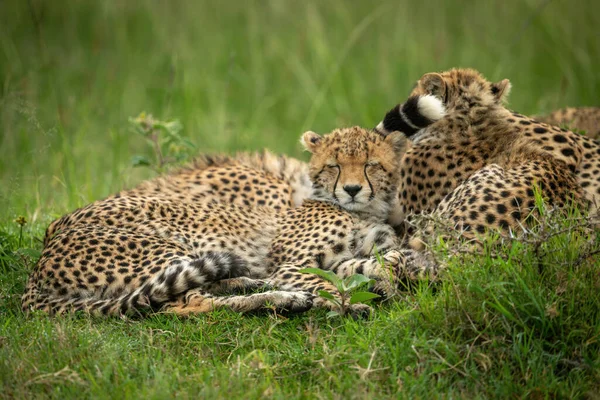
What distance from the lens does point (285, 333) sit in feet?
11.7

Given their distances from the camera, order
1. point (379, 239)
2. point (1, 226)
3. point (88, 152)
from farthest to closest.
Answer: point (88, 152)
point (1, 226)
point (379, 239)

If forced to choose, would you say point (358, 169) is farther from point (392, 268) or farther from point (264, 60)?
point (264, 60)

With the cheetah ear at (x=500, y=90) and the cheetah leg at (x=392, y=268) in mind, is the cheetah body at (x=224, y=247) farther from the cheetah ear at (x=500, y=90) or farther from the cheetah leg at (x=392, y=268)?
the cheetah ear at (x=500, y=90)

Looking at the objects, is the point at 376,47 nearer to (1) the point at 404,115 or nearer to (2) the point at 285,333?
(1) the point at 404,115

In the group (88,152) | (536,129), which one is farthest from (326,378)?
(88,152)

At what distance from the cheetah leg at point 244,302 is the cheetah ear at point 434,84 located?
1531 millimetres

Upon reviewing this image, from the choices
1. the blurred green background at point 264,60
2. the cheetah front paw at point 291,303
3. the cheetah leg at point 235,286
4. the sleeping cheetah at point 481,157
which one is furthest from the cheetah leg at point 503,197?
the blurred green background at point 264,60

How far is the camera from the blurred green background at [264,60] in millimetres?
7598

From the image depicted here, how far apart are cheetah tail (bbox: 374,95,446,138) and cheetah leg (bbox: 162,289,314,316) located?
1181mm

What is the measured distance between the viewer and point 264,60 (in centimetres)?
904

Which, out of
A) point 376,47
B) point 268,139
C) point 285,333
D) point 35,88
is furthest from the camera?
point 376,47

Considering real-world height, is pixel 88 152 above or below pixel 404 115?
below

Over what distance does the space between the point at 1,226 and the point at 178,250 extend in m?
1.31

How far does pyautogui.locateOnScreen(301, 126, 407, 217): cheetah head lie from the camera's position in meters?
4.53
